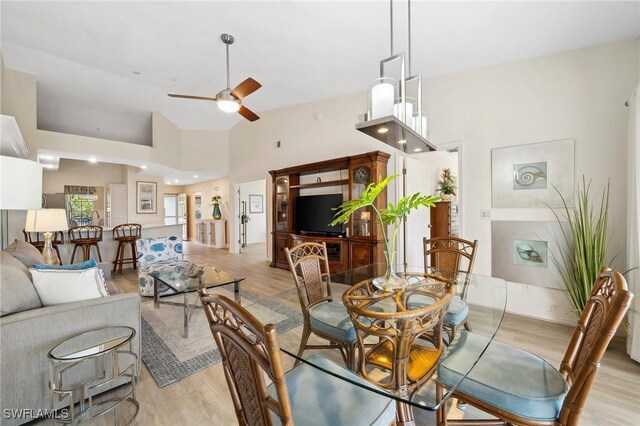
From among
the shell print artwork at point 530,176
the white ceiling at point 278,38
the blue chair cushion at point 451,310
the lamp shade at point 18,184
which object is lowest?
the blue chair cushion at point 451,310

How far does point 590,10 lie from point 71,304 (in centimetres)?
464

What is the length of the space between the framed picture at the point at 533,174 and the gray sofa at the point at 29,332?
4026mm

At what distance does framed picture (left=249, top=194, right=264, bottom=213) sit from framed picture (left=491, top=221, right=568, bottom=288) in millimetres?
7486

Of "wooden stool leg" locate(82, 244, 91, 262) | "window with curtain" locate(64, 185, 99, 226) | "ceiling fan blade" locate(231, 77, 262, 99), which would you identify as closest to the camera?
"ceiling fan blade" locate(231, 77, 262, 99)

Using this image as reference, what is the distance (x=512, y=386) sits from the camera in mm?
1142

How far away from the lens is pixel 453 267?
264cm

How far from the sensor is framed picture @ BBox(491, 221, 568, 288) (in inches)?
115

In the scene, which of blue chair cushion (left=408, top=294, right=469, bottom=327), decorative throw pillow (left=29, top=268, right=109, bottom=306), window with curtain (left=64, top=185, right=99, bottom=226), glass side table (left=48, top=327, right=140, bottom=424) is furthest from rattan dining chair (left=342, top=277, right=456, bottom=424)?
window with curtain (left=64, top=185, right=99, bottom=226)

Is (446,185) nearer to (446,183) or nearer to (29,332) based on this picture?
(446,183)

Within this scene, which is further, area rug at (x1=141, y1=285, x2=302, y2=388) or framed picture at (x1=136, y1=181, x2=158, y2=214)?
framed picture at (x1=136, y1=181, x2=158, y2=214)

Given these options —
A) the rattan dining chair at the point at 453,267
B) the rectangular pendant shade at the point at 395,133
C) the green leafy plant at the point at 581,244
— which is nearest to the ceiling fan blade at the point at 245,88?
the rectangular pendant shade at the point at 395,133

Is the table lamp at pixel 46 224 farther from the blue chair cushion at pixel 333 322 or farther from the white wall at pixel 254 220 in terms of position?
the white wall at pixel 254 220

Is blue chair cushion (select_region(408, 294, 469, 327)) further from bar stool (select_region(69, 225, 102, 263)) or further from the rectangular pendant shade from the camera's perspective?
bar stool (select_region(69, 225, 102, 263))

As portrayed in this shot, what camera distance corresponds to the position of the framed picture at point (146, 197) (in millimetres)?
7918
